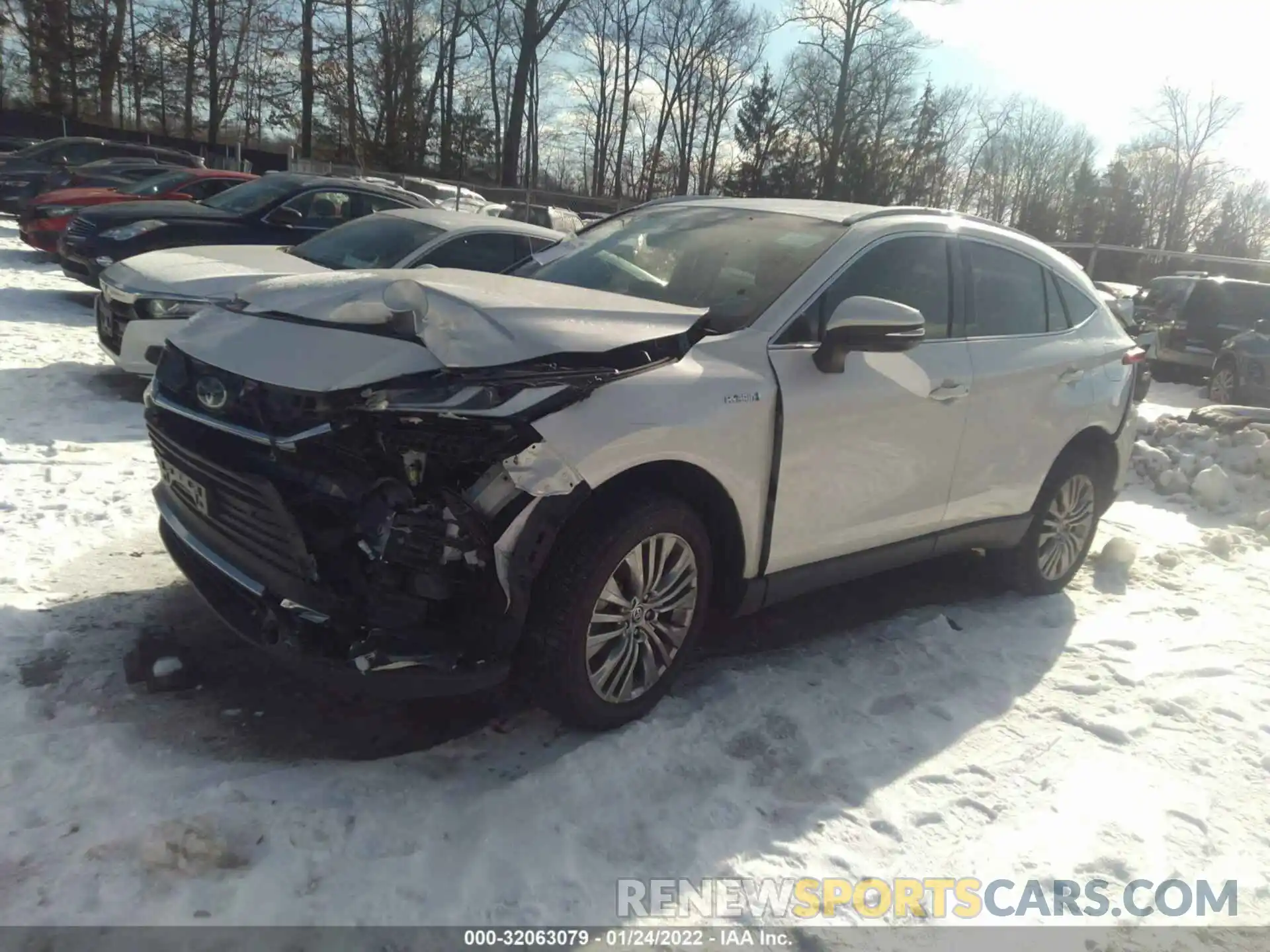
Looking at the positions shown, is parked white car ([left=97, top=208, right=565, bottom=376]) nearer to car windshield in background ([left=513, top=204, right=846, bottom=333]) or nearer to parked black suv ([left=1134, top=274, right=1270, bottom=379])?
car windshield in background ([left=513, top=204, right=846, bottom=333])

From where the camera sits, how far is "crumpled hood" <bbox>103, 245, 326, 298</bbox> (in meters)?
6.73

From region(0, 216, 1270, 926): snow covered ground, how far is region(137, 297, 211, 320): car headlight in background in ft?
6.87

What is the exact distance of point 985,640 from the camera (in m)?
4.62

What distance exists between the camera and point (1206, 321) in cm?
1502

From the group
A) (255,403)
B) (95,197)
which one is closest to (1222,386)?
(255,403)

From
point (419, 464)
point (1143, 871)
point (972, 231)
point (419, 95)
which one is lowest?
point (1143, 871)

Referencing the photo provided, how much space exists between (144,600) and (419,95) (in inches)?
1722

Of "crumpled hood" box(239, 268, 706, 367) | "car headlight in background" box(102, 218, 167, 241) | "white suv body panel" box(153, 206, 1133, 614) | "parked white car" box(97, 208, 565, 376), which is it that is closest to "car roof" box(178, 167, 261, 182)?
"car headlight in background" box(102, 218, 167, 241)

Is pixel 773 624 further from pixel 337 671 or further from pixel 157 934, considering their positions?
pixel 157 934

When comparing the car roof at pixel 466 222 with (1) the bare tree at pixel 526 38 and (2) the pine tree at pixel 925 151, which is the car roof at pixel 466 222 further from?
(2) the pine tree at pixel 925 151

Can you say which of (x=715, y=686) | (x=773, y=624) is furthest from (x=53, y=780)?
(x=773, y=624)

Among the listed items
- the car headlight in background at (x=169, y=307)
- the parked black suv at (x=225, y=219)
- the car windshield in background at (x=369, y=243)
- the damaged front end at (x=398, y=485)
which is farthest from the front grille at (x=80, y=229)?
the damaged front end at (x=398, y=485)

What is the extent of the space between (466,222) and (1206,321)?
12.6 m

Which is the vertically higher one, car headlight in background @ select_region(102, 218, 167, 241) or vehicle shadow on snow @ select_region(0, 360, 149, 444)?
car headlight in background @ select_region(102, 218, 167, 241)
